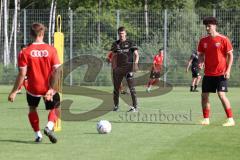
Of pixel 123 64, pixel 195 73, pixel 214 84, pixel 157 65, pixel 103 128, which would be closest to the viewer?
pixel 103 128

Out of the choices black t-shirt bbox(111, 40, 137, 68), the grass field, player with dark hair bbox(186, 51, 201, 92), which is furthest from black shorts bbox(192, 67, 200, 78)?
the grass field

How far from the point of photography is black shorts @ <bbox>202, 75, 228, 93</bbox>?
531 inches

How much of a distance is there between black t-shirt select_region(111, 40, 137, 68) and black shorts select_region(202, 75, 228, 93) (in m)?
4.14

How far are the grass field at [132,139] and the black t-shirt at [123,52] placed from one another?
147cm

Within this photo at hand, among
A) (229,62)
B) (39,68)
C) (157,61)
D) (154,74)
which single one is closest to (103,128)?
(39,68)

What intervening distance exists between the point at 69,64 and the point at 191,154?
25.4 metres

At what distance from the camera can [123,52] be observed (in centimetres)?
1758

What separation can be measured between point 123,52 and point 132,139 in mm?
6501

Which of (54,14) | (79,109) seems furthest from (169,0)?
(79,109)

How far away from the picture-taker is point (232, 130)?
12664 mm

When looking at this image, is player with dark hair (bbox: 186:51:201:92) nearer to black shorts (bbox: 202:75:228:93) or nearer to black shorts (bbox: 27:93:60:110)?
black shorts (bbox: 202:75:228:93)

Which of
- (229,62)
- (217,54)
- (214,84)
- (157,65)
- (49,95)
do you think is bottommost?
(157,65)

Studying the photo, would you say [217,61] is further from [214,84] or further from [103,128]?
[103,128]

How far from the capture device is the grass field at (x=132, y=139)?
9.48 m
